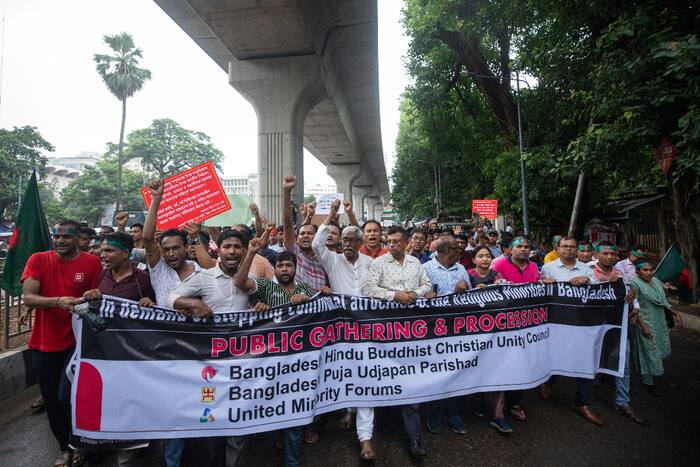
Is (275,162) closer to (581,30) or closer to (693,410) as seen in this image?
(581,30)

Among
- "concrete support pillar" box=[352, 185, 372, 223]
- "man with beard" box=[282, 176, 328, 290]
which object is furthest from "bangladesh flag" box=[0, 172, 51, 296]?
"concrete support pillar" box=[352, 185, 372, 223]

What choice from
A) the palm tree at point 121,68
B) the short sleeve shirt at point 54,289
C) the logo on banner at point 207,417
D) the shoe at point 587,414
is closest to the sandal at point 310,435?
the logo on banner at point 207,417

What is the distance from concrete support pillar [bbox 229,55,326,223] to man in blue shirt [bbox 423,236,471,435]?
8.00 meters

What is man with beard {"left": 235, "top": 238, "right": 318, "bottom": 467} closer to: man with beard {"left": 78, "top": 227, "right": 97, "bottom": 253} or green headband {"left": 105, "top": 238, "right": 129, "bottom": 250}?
green headband {"left": 105, "top": 238, "right": 129, "bottom": 250}

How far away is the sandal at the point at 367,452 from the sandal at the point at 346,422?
514mm

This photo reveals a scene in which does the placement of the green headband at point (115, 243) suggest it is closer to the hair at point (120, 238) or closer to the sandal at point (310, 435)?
the hair at point (120, 238)

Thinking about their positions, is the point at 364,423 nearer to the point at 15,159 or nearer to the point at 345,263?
the point at 345,263

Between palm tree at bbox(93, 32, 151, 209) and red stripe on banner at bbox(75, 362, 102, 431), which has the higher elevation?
palm tree at bbox(93, 32, 151, 209)

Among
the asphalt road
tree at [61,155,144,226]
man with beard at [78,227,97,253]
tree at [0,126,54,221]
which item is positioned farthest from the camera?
tree at [61,155,144,226]

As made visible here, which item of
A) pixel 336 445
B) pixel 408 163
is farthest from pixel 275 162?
pixel 408 163

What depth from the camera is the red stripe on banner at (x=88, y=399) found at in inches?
97.8

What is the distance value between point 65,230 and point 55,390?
1256mm

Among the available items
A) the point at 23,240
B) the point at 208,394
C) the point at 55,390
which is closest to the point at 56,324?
the point at 55,390

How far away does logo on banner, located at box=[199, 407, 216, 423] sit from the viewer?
2609mm
